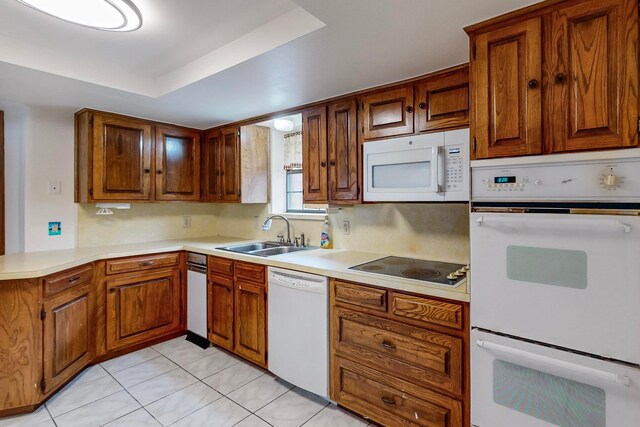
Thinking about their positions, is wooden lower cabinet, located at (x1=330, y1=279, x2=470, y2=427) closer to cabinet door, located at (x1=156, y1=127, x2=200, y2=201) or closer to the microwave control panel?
the microwave control panel

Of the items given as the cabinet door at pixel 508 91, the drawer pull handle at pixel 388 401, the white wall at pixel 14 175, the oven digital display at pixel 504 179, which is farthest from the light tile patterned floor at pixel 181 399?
the cabinet door at pixel 508 91

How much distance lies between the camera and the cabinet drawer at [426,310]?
1.57 m

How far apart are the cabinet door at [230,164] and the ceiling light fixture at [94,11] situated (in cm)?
155

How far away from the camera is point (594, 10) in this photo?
1.24 meters

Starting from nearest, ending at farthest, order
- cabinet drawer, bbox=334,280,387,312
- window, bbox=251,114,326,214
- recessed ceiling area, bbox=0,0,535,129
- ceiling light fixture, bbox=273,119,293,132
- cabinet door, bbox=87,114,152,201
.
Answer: recessed ceiling area, bbox=0,0,535,129 → cabinet drawer, bbox=334,280,387,312 → cabinet door, bbox=87,114,152,201 → ceiling light fixture, bbox=273,119,293,132 → window, bbox=251,114,326,214

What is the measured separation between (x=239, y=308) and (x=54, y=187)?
1932 mm

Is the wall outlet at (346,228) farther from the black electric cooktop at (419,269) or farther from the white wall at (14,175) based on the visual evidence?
the white wall at (14,175)

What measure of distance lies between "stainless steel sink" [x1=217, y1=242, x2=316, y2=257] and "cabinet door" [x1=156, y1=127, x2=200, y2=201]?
2.88ft

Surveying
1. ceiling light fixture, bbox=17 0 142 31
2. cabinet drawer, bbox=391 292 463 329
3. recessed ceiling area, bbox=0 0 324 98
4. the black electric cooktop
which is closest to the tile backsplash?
the black electric cooktop

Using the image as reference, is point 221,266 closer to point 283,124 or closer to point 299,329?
point 299,329

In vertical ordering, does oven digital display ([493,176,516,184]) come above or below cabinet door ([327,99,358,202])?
below

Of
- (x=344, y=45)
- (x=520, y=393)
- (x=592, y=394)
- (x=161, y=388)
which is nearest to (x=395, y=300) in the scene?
(x=520, y=393)

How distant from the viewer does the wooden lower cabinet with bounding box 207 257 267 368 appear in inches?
95.2

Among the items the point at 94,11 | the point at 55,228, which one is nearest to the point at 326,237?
the point at 94,11
